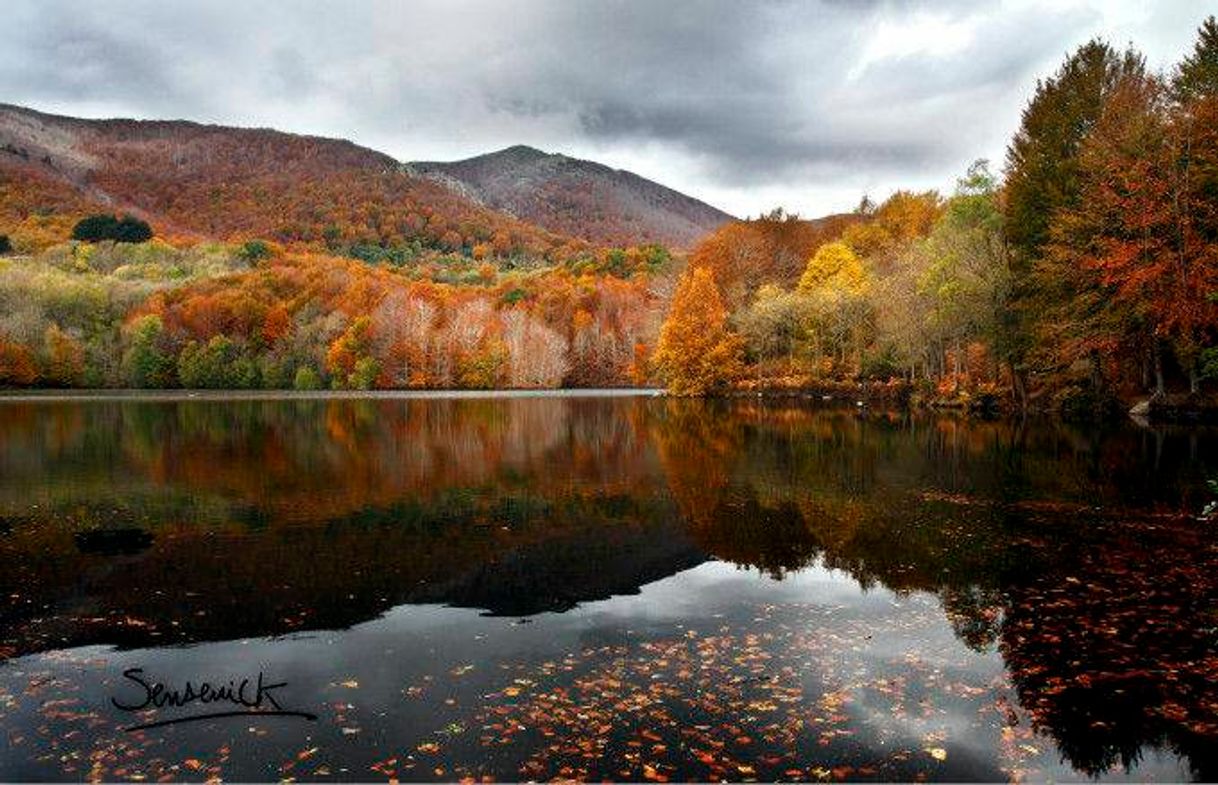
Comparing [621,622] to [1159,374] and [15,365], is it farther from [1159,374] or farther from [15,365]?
[15,365]

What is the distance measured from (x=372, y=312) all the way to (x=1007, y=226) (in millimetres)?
82962

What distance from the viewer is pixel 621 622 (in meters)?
11.9

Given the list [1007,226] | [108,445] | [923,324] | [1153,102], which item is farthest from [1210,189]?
[108,445]

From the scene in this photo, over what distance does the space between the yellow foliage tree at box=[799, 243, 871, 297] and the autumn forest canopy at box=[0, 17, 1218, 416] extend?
0.30 meters

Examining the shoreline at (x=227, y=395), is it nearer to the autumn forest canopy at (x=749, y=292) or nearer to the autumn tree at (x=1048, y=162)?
the autumn forest canopy at (x=749, y=292)

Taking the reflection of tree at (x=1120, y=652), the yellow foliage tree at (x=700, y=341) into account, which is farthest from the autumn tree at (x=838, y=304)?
the reflection of tree at (x=1120, y=652)

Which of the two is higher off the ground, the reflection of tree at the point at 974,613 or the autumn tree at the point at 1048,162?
the autumn tree at the point at 1048,162

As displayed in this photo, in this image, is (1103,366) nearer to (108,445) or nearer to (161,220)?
(108,445)

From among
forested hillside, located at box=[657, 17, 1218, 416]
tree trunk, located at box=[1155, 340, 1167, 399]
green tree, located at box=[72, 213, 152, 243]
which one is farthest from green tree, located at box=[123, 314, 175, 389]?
tree trunk, located at box=[1155, 340, 1167, 399]

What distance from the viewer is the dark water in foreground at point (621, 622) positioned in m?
7.67

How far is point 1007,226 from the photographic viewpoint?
5181 centimetres
